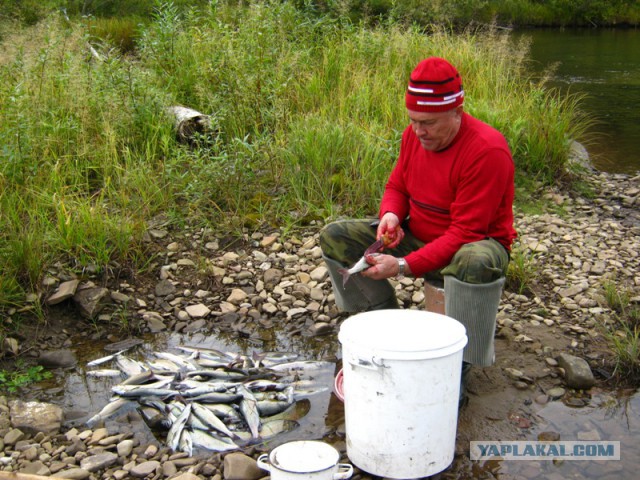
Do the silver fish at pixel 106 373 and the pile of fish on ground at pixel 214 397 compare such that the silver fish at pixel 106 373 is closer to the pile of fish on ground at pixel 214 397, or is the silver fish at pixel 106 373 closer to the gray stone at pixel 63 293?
the pile of fish on ground at pixel 214 397

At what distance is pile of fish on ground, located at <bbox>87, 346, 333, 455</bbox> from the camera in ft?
11.0

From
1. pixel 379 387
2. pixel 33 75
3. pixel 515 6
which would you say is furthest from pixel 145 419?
pixel 515 6

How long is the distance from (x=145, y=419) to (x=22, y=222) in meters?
2.04

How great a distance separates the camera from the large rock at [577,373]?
375 centimetres

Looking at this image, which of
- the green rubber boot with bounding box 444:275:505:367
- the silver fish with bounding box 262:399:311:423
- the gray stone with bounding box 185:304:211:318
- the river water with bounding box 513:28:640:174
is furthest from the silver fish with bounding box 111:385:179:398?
the river water with bounding box 513:28:640:174

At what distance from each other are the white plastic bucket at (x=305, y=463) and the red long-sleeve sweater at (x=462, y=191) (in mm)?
965

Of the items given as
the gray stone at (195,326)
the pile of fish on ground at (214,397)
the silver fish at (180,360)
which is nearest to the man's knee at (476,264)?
the pile of fish on ground at (214,397)

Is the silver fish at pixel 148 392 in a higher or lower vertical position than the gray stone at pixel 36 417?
higher

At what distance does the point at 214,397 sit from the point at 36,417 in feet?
2.80

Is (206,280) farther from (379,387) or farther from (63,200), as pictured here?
(379,387)

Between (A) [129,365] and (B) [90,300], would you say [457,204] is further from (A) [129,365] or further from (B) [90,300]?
(B) [90,300]

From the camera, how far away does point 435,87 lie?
3.23 metres

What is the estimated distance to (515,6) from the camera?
23.4 metres

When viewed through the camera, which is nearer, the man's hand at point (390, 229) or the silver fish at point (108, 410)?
the silver fish at point (108, 410)
